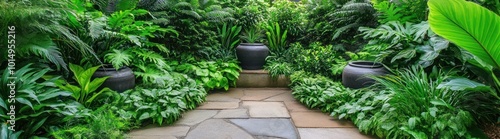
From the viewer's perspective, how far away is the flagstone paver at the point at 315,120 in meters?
2.45

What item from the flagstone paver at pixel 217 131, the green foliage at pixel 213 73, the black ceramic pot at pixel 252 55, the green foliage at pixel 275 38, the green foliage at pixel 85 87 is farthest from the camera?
the green foliage at pixel 275 38

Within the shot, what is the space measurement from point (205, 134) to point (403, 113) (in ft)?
4.61

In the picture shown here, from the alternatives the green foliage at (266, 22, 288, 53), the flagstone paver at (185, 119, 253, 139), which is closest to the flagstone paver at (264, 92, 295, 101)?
the flagstone paver at (185, 119, 253, 139)

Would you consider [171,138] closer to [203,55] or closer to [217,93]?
[217,93]

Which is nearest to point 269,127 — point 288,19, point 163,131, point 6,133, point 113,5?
point 163,131

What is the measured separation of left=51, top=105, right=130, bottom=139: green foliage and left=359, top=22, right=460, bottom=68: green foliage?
92.4 inches

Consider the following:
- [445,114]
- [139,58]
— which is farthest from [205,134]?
[445,114]

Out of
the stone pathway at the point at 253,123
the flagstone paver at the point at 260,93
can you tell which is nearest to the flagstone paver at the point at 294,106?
the stone pathway at the point at 253,123

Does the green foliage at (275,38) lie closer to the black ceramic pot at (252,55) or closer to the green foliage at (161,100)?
the black ceramic pot at (252,55)

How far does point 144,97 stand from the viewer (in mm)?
2562

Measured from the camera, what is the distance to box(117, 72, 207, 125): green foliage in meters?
2.34

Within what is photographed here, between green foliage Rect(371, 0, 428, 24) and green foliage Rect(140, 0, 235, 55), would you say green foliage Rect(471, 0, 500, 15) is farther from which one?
green foliage Rect(140, 0, 235, 55)

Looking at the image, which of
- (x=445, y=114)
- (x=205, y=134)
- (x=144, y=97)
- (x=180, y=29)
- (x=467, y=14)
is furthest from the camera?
(x=180, y=29)

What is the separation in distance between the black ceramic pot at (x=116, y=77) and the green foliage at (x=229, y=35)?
1934mm
